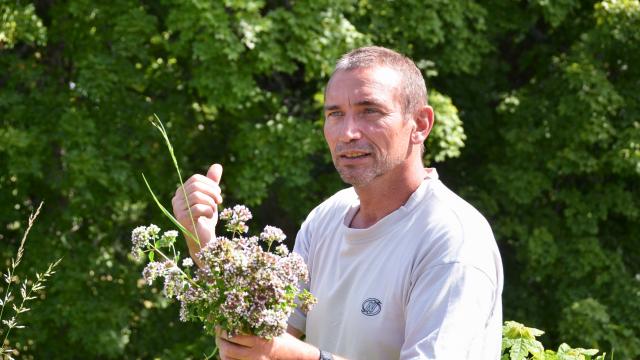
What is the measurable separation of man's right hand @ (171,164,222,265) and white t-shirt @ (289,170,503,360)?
0.33 metres

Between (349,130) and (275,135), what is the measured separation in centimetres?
635

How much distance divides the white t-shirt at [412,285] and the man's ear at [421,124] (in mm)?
121

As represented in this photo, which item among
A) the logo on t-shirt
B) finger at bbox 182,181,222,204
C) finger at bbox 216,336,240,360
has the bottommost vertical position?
finger at bbox 216,336,240,360

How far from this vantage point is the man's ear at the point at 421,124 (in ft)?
8.41

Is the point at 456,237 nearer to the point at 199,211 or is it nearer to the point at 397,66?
the point at 397,66

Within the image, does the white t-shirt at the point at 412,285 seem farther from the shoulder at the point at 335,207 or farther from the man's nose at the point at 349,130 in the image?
the man's nose at the point at 349,130

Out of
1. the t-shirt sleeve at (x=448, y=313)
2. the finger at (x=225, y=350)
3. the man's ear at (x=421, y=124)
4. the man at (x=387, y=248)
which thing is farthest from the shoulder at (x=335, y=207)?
the finger at (x=225, y=350)

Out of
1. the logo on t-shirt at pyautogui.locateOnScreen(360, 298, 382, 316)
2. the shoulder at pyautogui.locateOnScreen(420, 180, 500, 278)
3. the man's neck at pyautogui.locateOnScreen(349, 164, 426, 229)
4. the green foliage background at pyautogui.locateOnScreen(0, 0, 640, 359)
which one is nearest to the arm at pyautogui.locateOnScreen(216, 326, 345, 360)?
the logo on t-shirt at pyautogui.locateOnScreen(360, 298, 382, 316)

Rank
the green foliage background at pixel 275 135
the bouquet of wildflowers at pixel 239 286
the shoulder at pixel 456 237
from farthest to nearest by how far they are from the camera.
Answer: the green foliage background at pixel 275 135 < the shoulder at pixel 456 237 < the bouquet of wildflowers at pixel 239 286

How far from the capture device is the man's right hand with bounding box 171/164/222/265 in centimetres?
248

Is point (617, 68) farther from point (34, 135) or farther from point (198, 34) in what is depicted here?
point (34, 135)

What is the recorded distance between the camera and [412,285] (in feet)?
7.52

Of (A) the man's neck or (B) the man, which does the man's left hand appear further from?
(A) the man's neck

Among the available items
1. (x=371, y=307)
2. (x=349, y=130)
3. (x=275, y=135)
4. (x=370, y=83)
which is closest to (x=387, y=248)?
(x=371, y=307)
